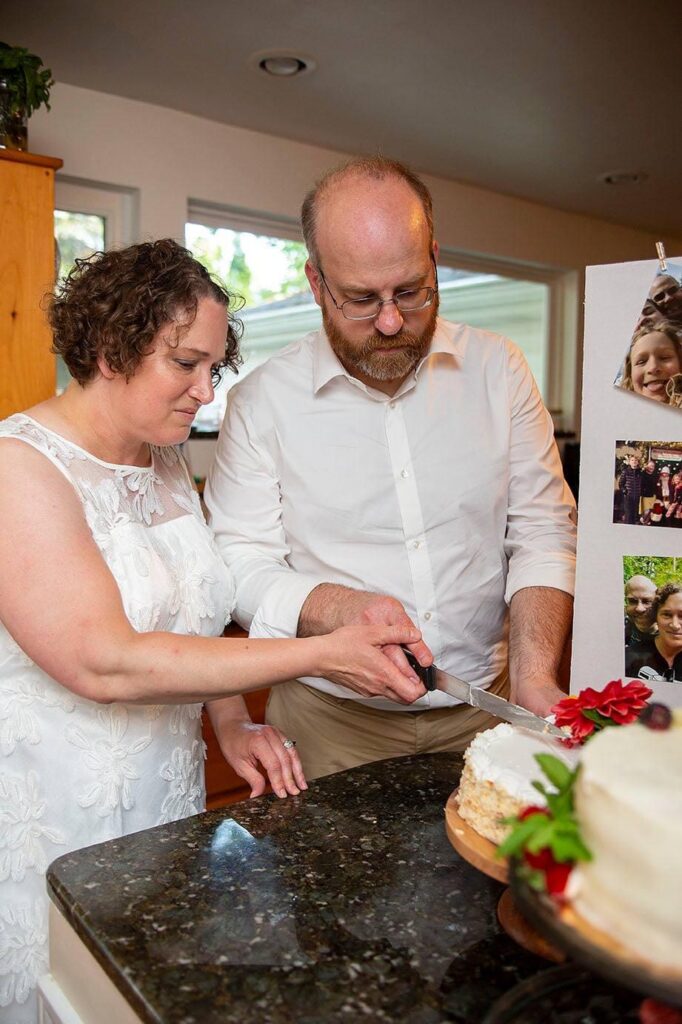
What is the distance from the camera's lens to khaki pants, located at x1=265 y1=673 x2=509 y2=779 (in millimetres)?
1734

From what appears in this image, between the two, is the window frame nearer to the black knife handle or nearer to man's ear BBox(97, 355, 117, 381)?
man's ear BBox(97, 355, 117, 381)

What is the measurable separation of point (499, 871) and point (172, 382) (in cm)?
84

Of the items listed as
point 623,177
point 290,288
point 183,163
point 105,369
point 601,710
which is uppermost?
point 623,177

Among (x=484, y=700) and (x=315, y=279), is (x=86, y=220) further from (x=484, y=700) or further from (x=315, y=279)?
(x=484, y=700)

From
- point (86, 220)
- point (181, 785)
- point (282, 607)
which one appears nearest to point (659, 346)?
point (282, 607)

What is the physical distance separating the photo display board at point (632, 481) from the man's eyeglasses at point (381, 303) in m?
0.38

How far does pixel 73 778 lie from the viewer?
1.31 meters

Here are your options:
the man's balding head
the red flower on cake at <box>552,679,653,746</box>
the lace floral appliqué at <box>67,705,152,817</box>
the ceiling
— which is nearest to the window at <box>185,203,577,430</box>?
the ceiling

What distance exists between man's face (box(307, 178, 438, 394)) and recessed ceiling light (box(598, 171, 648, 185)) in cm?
323

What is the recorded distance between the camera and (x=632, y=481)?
129 cm

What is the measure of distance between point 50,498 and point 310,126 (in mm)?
2957

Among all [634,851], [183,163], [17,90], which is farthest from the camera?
[183,163]

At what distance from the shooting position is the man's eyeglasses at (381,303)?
1582 mm

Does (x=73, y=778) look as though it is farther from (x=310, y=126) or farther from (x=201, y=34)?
(x=310, y=126)
